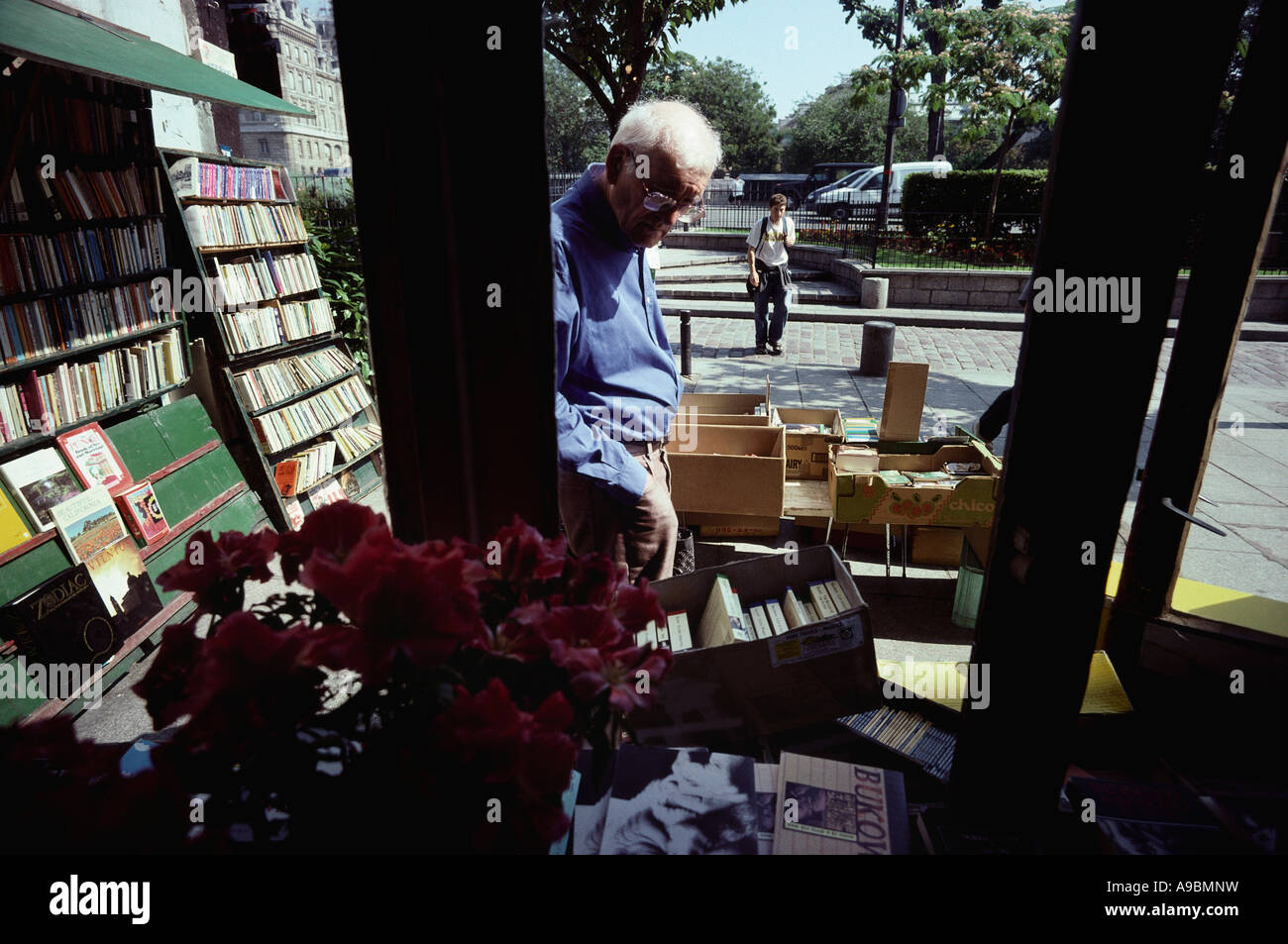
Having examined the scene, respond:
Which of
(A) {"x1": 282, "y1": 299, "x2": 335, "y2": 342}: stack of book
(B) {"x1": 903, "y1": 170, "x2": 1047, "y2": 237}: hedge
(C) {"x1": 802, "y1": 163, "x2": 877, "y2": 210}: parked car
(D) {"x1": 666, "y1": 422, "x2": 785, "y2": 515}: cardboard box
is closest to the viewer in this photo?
(D) {"x1": 666, "y1": 422, "x2": 785, "y2": 515}: cardboard box

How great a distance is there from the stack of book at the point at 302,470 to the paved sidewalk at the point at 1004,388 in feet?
13.1

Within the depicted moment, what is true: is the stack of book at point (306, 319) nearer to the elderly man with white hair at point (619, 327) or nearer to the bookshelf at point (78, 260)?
the bookshelf at point (78, 260)

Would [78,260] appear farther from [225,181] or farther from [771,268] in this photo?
[771,268]

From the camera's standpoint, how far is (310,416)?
16.7 ft

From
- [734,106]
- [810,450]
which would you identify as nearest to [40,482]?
[810,450]

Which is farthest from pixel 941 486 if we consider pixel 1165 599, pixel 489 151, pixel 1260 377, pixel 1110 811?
pixel 1260 377

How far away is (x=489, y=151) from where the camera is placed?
133 cm

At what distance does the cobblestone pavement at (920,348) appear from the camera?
879 cm

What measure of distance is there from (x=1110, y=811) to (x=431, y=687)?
5.88ft

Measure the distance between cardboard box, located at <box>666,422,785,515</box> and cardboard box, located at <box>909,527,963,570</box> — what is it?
0.90 metres

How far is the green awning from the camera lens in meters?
2.70

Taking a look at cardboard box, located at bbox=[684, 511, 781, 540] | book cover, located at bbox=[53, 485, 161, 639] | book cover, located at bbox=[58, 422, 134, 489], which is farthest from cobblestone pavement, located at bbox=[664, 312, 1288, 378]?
book cover, located at bbox=[53, 485, 161, 639]

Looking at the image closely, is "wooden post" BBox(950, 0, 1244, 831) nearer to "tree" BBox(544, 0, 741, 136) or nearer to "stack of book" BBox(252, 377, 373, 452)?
"stack of book" BBox(252, 377, 373, 452)

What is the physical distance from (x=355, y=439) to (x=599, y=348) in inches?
149
